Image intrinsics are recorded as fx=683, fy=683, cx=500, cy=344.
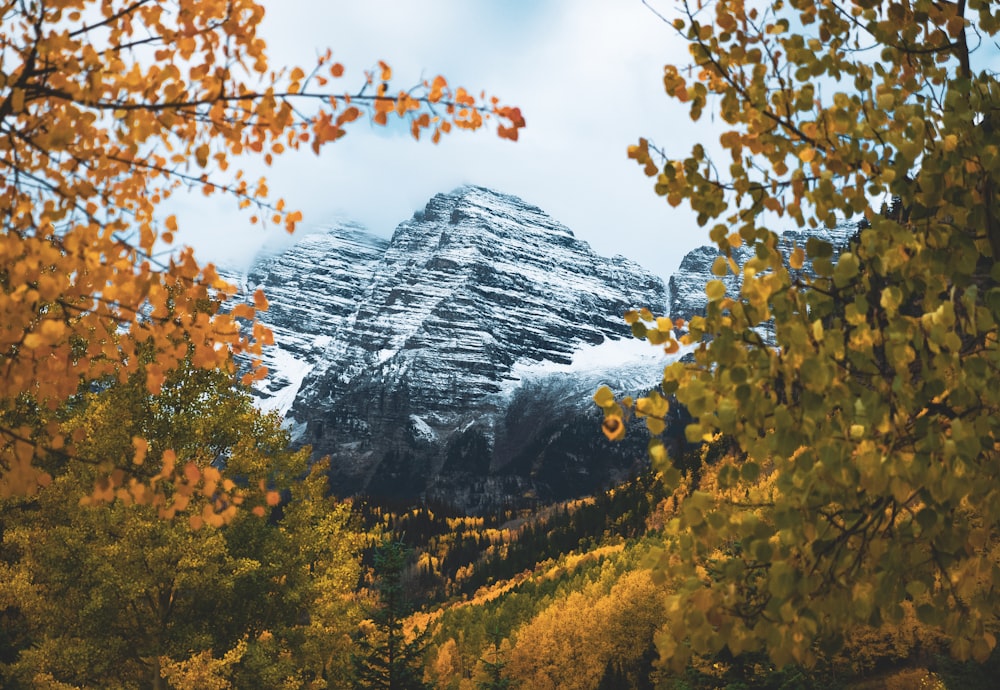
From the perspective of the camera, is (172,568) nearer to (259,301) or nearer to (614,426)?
(259,301)

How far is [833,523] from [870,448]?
0.43 metres

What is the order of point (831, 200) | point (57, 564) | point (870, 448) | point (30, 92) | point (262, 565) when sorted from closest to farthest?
point (870, 448) < point (30, 92) < point (831, 200) < point (57, 564) < point (262, 565)

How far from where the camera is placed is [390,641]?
19891 mm

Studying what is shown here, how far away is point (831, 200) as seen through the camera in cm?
380

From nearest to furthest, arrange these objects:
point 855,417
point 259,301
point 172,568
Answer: point 855,417 < point 259,301 < point 172,568

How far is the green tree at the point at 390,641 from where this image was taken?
64.5ft

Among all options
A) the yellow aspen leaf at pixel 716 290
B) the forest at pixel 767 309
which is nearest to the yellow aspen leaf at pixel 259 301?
the forest at pixel 767 309

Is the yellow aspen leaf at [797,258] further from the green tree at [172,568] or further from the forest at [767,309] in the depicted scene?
the green tree at [172,568]

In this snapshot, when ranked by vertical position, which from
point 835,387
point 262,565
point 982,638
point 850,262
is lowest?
point 262,565

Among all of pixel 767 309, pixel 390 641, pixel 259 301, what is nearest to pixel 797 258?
pixel 767 309

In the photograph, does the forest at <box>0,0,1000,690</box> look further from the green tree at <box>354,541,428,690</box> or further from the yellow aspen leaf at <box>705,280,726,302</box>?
the green tree at <box>354,541,428,690</box>

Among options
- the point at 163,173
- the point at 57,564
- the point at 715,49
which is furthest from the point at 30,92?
the point at 57,564

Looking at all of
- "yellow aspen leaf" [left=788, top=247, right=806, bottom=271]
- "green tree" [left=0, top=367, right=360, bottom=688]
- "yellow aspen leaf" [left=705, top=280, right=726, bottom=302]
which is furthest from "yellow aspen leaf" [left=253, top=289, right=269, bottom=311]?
"green tree" [left=0, top=367, right=360, bottom=688]

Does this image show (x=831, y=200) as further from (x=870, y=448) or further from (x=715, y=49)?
(x=870, y=448)
